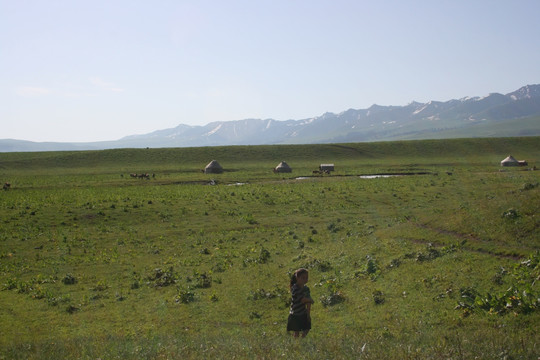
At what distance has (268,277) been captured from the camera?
20.9 m

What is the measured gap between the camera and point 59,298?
19.5 m

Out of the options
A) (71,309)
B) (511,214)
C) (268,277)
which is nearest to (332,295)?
(268,277)

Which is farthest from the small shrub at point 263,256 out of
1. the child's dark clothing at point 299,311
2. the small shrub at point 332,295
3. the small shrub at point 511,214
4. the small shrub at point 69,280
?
the child's dark clothing at point 299,311

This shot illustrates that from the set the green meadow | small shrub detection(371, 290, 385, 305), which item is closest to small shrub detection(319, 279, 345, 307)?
the green meadow

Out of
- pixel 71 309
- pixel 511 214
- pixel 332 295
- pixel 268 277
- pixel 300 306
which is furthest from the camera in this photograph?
pixel 511 214

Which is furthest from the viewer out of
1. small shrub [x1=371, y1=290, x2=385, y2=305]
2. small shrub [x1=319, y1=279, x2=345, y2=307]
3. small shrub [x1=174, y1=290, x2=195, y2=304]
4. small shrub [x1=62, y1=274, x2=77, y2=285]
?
small shrub [x1=62, y1=274, x2=77, y2=285]

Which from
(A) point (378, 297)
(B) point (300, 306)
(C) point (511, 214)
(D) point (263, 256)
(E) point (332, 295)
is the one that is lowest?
(D) point (263, 256)

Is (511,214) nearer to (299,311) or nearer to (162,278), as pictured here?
(299,311)

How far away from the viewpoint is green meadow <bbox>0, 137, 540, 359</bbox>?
434 inches

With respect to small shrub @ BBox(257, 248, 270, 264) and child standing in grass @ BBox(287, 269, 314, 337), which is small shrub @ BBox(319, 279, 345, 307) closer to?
child standing in grass @ BBox(287, 269, 314, 337)

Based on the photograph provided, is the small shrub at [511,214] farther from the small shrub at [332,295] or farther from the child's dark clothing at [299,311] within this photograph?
the child's dark clothing at [299,311]

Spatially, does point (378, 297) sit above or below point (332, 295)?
above

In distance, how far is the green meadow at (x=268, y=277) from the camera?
11.0 meters

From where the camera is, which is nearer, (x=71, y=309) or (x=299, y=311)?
(x=299, y=311)
